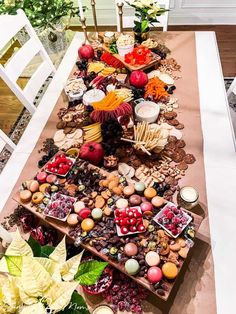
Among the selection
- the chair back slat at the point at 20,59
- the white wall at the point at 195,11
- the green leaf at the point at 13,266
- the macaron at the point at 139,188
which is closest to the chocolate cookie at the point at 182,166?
the macaron at the point at 139,188

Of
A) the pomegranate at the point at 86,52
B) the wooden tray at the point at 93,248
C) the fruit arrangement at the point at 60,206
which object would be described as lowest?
the wooden tray at the point at 93,248

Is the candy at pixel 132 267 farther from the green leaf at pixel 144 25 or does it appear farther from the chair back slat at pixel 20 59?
the green leaf at pixel 144 25

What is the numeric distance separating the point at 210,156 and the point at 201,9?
2.66 m

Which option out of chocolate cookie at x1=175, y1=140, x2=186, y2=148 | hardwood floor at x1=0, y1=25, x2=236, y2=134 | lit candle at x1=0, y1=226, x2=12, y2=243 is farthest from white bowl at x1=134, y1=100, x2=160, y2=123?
hardwood floor at x1=0, y1=25, x2=236, y2=134

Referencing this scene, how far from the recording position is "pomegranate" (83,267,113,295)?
2.61ft

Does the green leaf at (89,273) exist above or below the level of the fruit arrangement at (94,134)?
above

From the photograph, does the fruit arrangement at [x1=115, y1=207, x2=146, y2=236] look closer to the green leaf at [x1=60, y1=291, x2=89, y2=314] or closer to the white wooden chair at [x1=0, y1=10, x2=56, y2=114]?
the green leaf at [x1=60, y1=291, x2=89, y2=314]

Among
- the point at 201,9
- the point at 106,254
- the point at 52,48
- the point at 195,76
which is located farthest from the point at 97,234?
the point at 201,9

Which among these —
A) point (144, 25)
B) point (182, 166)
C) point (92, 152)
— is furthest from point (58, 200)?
point (144, 25)

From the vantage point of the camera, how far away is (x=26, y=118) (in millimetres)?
2311

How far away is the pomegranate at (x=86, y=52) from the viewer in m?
1.58

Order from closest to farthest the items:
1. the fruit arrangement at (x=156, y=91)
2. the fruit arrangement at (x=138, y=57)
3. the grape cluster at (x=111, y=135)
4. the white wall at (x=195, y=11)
→ the grape cluster at (x=111, y=135) → the fruit arrangement at (x=156, y=91) → the fruit arrangement at (x=138, y=57) → the white wall at (x=195, y=11)

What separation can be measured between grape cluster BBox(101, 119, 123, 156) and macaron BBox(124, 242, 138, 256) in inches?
16.4

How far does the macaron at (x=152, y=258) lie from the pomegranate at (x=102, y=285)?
0.41 ft
